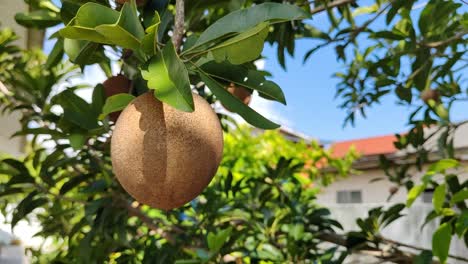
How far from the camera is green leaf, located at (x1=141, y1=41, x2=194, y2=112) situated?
0.54m

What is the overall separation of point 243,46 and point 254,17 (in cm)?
4

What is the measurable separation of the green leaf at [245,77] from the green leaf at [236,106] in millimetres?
25

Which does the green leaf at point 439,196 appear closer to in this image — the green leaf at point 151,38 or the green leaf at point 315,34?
the green leaf at point 315,34

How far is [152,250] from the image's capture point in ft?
5.52

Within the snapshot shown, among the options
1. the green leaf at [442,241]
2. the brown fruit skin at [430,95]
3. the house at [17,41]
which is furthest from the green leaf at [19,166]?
the brown fruit skin at [430,95]

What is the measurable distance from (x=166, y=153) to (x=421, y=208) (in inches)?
117

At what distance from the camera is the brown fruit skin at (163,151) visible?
625 mm

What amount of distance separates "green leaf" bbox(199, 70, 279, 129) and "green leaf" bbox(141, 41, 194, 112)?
0.29ft

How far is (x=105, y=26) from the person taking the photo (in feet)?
1.76

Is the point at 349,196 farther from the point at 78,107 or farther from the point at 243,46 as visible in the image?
the point at 243,46

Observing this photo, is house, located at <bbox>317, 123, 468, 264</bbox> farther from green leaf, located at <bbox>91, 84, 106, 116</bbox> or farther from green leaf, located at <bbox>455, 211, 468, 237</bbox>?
green leaf, located at <bbox>91, 84, 106, 116</bbox>

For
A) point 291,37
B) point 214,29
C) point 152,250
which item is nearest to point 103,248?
point 152,250

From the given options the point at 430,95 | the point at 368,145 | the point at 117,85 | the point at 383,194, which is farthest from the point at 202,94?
the point at 368,145

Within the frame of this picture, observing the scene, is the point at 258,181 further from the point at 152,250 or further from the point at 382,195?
the point at 382,195
